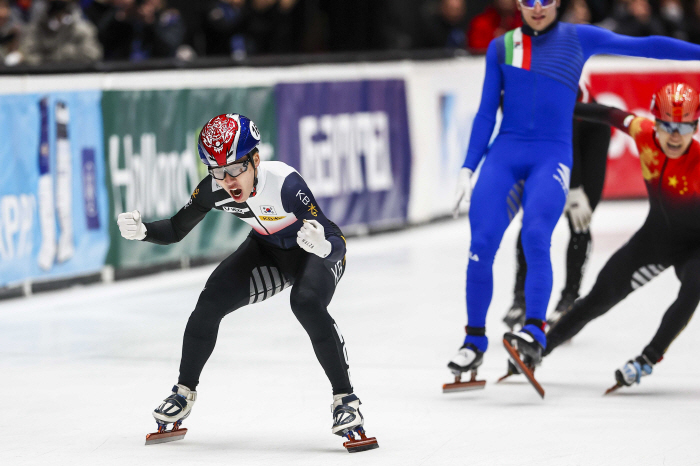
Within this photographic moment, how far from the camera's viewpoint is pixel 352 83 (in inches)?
446

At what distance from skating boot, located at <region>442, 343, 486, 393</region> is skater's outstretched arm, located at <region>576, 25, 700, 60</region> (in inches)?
63.7

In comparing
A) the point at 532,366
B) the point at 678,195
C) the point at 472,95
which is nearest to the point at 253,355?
the point at 532,366

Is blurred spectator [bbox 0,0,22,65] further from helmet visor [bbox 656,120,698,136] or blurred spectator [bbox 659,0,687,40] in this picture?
blurred spectator [bbox 659,0,687,40]

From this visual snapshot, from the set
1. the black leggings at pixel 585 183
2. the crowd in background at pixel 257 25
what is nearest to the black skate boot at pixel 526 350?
the black leggings at pixel 585 183

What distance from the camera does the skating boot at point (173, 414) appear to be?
4.38 meters

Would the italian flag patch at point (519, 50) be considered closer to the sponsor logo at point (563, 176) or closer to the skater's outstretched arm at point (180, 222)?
the sponsor logo at point (563, 176)

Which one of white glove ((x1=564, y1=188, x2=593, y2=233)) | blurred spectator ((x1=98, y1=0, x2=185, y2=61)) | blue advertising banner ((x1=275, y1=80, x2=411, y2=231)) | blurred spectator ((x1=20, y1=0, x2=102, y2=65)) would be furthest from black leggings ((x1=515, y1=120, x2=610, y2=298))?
blurred spectator ((x1=98, y1=0, x2=185, y2=61))

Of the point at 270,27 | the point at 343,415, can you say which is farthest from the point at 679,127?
the point at 270,27

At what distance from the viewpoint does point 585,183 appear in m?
6.84

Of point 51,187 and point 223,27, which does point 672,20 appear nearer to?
point 223,27

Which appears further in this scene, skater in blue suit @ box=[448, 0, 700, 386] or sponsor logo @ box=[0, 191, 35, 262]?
sponsor logo @ box=[0, 191, 35, 262]

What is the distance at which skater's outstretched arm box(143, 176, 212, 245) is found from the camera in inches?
177

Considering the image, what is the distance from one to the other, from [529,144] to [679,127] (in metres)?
0.74

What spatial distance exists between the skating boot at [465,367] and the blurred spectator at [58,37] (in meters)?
5.91
